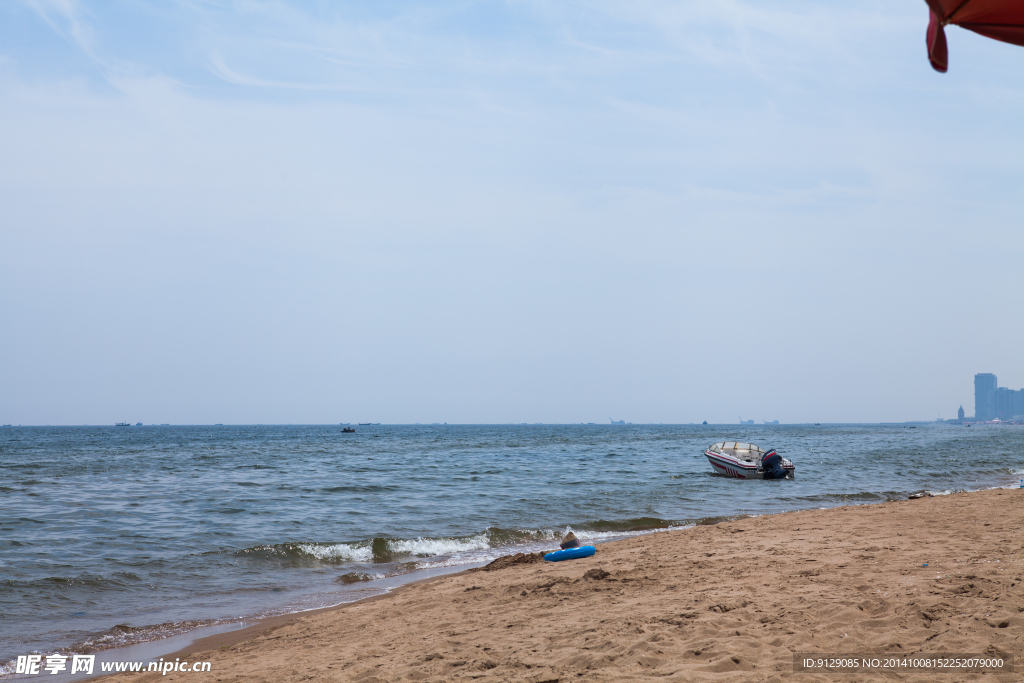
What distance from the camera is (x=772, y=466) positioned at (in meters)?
27.2

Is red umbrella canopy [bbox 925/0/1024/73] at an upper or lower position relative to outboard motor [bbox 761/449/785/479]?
upper

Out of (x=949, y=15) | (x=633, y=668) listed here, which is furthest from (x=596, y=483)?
(x=949, y=15)

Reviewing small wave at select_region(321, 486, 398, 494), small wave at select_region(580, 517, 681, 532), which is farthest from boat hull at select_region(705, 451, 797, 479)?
small wave at select_region(321, 486, 398, 494)

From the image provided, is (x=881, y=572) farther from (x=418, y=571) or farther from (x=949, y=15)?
(x=418, y=571)

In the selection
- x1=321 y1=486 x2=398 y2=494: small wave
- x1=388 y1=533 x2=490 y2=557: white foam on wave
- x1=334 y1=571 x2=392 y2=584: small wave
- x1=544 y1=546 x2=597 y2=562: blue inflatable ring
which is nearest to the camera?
x1=544 y1=546 x2=597 y2=562: blue inflatable ring

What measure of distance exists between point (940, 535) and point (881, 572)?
285 cm

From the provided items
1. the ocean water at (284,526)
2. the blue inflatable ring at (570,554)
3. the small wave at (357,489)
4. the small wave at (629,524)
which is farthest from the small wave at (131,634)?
the small wave at (357,489)

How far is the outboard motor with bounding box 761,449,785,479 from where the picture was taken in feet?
88.6

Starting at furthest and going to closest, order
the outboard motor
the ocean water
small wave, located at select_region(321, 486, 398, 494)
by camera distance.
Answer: the outboard motor, small wave, located at select_region(321, 486, 398, 494), the ocean water

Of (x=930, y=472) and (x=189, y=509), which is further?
(x=930, y=472)

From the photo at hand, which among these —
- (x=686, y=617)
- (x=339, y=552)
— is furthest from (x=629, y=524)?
(x=686, y=617)

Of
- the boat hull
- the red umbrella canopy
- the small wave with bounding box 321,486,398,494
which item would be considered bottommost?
the small wave with bounding box 321,486,398,494

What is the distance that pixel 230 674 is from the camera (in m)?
6.19

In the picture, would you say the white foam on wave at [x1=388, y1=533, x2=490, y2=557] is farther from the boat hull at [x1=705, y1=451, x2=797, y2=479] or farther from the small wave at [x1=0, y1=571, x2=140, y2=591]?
the boat hull at [x1=705, y1=451, x2=797, y2=479]
